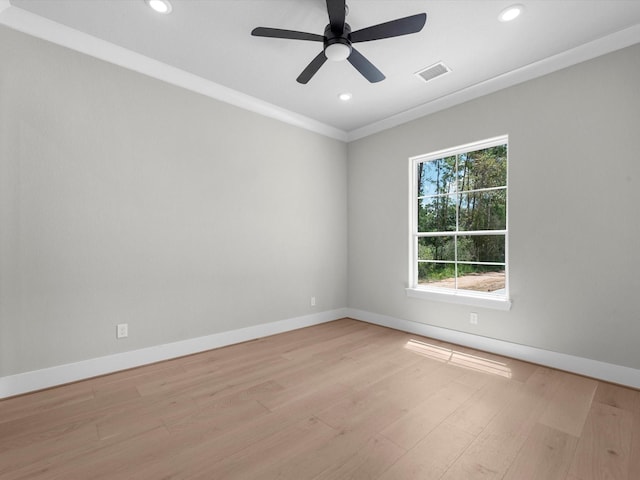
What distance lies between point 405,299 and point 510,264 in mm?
1313

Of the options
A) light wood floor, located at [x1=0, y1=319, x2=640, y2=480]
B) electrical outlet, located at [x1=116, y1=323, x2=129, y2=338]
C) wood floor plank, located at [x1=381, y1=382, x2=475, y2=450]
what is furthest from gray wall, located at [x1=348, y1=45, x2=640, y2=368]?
electrical outlet, located at [x1=116, y1=323, x2=129, y2=338]

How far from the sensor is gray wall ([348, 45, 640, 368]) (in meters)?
2.41

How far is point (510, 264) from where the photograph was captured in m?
3.01

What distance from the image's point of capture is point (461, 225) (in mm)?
3488

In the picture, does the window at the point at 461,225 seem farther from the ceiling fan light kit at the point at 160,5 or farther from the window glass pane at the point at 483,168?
the ceiling fan light kit at the point at 160,5

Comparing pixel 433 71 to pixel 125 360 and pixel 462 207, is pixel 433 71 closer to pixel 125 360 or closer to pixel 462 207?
pixel 462 207

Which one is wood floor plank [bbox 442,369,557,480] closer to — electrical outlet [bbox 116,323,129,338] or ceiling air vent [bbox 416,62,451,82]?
electrical outlet [bbox 116,323,129,338]

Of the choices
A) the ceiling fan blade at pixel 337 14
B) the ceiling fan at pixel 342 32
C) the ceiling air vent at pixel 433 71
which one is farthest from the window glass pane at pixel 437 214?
the ceiling fan blade at pixel 337 14

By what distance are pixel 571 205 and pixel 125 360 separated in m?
4.24

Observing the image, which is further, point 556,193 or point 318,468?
point 556,193

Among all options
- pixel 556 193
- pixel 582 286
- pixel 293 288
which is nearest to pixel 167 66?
pixel 293 288

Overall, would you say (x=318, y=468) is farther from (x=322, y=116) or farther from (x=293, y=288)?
(x=322, y=116)

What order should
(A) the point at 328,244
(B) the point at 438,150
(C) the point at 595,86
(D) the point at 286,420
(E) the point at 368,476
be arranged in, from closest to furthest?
(E) the point at 368,476 → (D) the point at 286,420 → (C) the point at 595,86 → (B) the point at 438,150 → (A) the point at 328,244

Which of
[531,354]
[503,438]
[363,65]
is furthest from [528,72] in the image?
[503,438]
